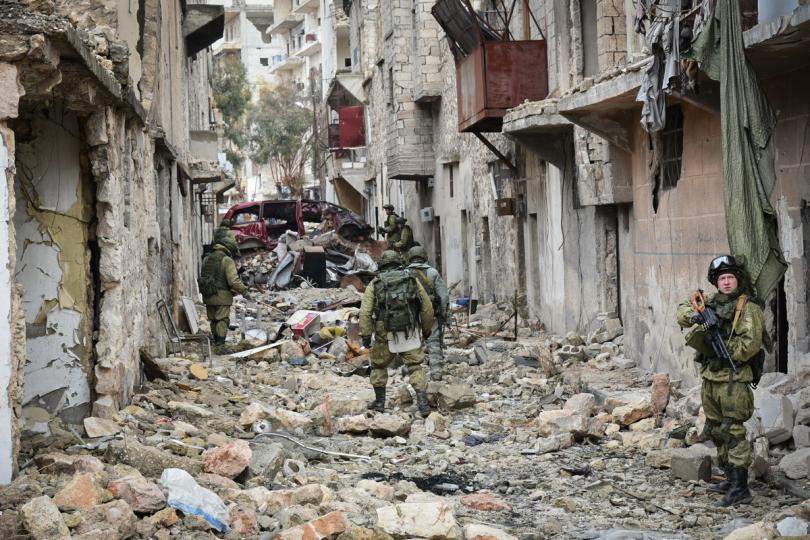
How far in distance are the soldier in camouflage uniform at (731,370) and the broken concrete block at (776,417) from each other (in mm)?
908

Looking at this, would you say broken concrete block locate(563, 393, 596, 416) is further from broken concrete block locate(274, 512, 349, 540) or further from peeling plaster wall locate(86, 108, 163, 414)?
broken concrete block locate(274, 512, 349, 540)

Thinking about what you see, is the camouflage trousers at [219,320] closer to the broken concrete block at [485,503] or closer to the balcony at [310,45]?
the broken concrete block at [485,503]

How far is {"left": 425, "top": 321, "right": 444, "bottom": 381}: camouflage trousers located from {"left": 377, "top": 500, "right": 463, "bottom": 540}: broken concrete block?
625 centimetres

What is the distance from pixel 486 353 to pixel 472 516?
7.24 metres

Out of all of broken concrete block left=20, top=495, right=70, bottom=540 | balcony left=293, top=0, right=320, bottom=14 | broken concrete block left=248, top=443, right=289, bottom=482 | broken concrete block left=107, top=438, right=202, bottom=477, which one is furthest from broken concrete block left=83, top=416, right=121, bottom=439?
balcony left=293, top=0, right=320, bottom=14

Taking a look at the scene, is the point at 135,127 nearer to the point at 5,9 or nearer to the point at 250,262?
the point at 5,9

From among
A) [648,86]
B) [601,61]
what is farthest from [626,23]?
[648,86]

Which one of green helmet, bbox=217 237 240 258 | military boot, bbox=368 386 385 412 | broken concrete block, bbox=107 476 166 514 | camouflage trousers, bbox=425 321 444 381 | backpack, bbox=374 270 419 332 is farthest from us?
green helmet, bbox=217 237 240 258

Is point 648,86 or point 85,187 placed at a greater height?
point 648,86

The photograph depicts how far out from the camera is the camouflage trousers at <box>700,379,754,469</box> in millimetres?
6543

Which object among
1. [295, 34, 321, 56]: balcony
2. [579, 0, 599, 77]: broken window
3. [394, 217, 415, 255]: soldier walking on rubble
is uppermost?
[295, 34, 321, 56]: balcony

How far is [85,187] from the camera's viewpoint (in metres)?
8.21

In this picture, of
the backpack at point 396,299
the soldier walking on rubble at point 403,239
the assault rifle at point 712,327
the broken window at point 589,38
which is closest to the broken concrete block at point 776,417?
the assault rifle at point 712,327

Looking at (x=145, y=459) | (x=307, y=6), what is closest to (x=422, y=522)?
(x=145, y=459)
